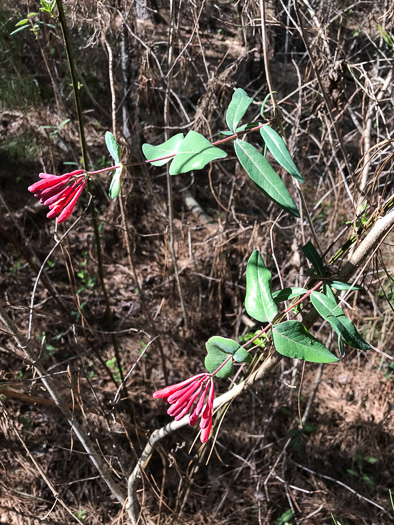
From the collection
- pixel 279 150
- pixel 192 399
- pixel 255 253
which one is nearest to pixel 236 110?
pixel 279 150

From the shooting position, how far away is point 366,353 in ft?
8.94

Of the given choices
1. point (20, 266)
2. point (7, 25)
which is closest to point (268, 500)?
point (20, 266)

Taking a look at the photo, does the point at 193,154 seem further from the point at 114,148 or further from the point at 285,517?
the point at 285,517

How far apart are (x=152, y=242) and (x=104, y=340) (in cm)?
87

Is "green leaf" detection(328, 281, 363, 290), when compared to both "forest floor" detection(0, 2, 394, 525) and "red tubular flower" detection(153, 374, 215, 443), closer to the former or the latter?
"red tubular flower" detection(153, 374, 215, 443)

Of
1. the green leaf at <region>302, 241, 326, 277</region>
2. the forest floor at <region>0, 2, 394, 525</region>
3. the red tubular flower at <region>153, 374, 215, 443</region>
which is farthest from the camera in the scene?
the forest floor at <region>0, 2, 394, 525</region>

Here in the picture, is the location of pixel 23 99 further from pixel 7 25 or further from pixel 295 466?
pixel 295 466

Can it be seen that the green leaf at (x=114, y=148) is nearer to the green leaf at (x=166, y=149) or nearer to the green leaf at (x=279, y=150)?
the green leaf at (x=166, y=149)

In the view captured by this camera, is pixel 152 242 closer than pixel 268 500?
No

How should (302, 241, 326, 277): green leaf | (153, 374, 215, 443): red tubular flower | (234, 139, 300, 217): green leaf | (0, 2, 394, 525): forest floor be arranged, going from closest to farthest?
(234, 139, 300, 217): green leaf, (153, 374, 215, 443): red tubular flower, (302, 241, 326, 277): green leaf, (0, 2, 394, 525): forest floor

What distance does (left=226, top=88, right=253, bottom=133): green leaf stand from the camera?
726mm

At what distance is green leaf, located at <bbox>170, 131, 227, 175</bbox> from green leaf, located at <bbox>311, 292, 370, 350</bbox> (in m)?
0.33

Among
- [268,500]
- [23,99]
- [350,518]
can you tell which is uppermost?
[23,99]

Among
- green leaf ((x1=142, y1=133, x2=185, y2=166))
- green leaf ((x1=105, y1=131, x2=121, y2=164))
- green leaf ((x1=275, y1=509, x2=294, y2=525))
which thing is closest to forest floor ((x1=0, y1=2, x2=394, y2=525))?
green leaf ((x1=275, y1=509, x2=294, y2=525))
